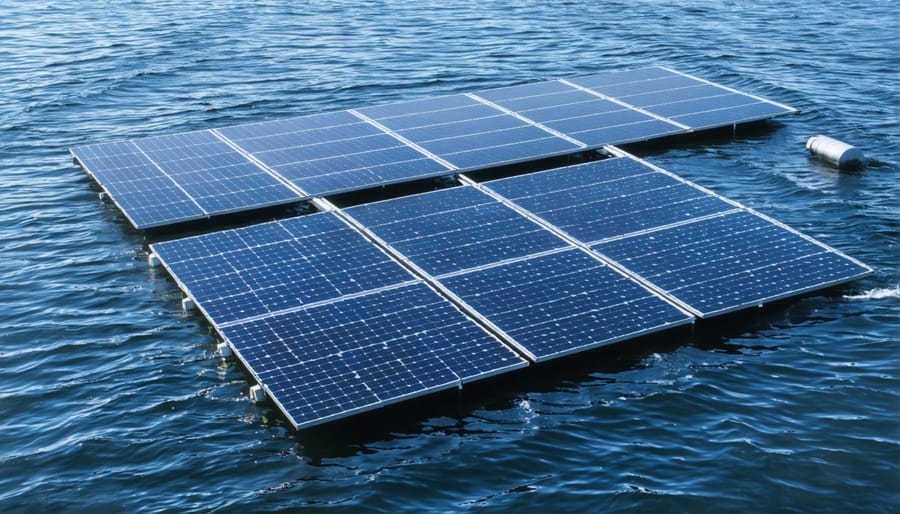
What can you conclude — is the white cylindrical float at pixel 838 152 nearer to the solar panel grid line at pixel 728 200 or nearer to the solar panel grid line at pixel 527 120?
the solar panel grid line at pixel 728 200

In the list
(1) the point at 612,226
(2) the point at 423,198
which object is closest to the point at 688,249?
(1) the point at 612,226

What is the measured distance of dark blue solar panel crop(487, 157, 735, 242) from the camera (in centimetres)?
4378

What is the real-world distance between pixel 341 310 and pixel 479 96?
27.2m

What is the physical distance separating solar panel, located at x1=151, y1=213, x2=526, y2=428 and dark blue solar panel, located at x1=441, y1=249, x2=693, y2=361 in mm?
1119

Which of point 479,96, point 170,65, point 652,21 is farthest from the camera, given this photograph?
point 652,21

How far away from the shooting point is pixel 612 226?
43500 mm

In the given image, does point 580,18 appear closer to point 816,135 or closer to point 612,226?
point 816,135

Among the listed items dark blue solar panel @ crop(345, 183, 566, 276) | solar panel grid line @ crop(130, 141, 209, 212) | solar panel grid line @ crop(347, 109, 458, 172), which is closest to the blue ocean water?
solar panel grid line @ crop(130, 141, 209, 212)

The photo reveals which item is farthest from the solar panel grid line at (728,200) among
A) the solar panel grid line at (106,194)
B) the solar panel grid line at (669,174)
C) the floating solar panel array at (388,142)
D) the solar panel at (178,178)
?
the solar panel grid line at (106,194)

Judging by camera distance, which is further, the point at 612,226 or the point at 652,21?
the point at 652,21

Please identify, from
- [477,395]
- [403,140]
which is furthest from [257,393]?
[403,140]

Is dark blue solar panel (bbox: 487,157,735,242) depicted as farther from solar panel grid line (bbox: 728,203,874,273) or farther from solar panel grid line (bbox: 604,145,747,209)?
solar panel grid line (bbox: 728,203,874,273)

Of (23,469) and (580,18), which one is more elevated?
(580,18)

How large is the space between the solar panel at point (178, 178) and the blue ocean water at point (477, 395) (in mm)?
1681
